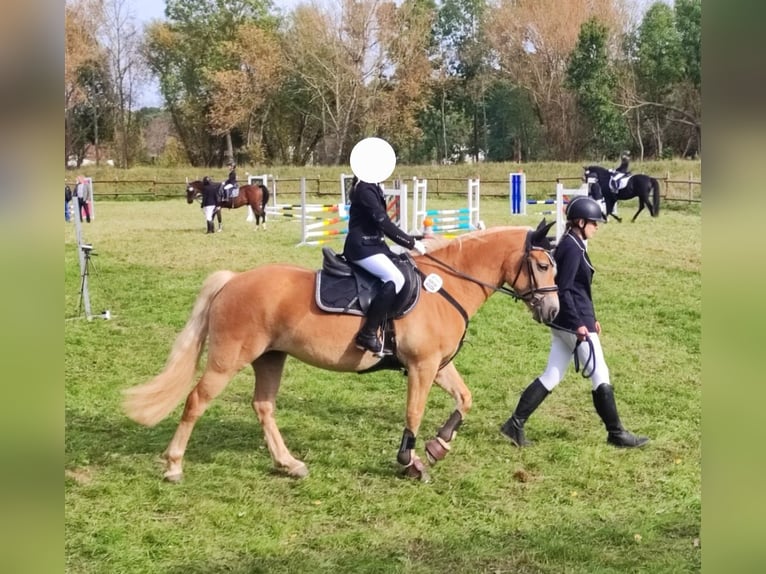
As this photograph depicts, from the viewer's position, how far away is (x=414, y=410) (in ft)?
15.9

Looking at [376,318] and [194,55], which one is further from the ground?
[194,55]

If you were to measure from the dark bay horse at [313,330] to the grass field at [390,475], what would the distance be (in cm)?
37

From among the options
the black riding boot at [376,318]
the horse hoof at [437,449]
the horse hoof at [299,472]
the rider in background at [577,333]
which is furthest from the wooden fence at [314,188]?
the horse hoof at [299,472]

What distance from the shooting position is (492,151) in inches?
1992

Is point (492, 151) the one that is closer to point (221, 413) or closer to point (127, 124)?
point (127, 124)

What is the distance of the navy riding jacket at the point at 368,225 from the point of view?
4.75m

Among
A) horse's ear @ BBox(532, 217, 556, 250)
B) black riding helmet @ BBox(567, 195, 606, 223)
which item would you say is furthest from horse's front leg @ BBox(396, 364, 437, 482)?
black riding helmet @ BBox(567, 195, 606, 223)

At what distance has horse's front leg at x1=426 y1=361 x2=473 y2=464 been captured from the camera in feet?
16.3

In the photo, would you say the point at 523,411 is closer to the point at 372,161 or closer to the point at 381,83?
the point at 372,161

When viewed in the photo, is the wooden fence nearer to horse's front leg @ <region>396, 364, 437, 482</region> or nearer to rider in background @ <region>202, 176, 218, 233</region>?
rider in background @ <region>202, 176, 218, 233</region>

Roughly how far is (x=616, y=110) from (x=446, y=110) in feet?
38.8

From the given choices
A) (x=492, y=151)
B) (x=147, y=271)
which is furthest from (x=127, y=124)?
(x=147, y=271)

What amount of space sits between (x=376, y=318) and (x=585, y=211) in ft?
5.65

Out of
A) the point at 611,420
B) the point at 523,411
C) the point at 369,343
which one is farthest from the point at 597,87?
the point at 369,343
